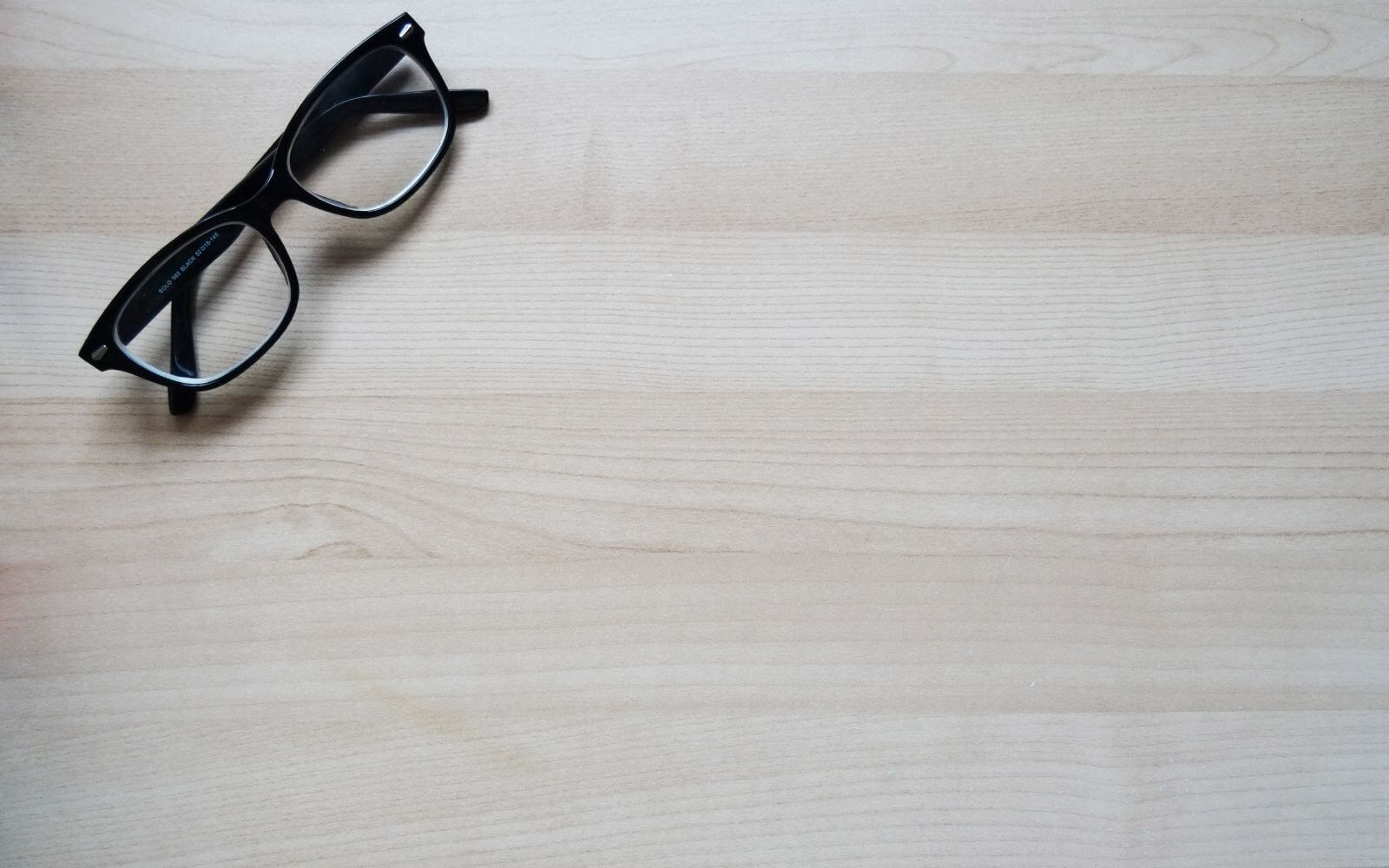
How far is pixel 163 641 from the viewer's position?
1.19 feet

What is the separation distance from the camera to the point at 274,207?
0.39 meters

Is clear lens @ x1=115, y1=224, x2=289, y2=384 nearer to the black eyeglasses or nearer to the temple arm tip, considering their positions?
Result: the black eyeglasses

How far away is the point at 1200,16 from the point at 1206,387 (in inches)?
7.4

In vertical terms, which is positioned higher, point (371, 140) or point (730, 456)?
point (371, 140)

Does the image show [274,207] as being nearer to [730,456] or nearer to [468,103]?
[468,103]

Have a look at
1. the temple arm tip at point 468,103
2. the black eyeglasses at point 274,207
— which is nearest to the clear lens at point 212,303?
the black eyeglasses at point 274,207

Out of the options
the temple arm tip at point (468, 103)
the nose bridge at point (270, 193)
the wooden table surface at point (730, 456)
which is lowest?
the wooden table surface at point (730, 456)

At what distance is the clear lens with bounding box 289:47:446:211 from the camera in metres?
0.42

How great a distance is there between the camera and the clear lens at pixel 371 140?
0.42 meters

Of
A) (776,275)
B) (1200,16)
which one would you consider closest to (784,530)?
(776,275)

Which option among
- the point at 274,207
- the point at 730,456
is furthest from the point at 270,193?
the point at 730,456

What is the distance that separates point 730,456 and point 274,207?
0.22 metres

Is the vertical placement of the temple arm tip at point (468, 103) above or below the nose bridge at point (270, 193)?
above

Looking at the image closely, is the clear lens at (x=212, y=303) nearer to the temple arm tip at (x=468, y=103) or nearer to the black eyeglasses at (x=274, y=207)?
the black eyeglasses at (x=274, y=207)
